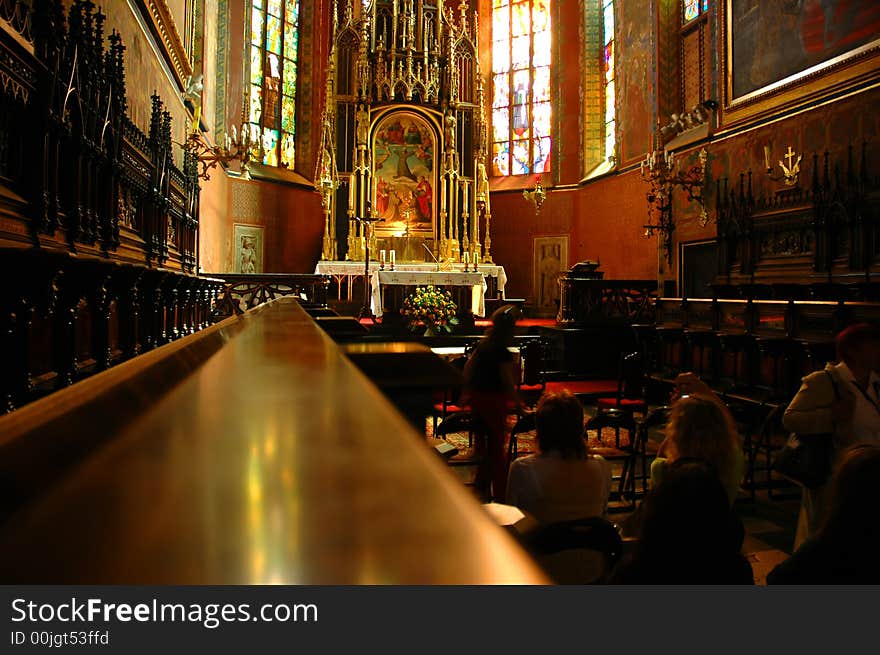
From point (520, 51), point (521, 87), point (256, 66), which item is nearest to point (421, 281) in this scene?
point (256, 66)

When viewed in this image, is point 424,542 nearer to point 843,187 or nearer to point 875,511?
point 875,511

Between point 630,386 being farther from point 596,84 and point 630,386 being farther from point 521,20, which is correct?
point 521,20

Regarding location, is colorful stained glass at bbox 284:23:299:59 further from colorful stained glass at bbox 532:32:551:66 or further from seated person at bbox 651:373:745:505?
seated person at bbox 651:373:745:505

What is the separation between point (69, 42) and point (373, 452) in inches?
211

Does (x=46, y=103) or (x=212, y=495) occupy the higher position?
(x=46, y=103)

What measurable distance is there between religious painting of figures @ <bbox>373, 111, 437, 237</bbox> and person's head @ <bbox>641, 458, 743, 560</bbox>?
15983mm

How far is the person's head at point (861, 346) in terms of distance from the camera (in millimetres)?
2791

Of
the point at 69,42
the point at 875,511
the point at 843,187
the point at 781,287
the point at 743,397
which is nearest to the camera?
the point at 875,511

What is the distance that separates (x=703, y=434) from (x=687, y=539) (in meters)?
0.82

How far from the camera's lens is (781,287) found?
9781 mm

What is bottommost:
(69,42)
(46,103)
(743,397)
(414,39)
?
(743,397)

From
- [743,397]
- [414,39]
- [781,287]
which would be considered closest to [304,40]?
[414,39]

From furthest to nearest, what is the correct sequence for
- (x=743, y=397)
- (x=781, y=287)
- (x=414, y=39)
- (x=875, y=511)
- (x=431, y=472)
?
(x=414, y=39)
(x=781, y=287)
(x=743, y=397)
(x=875, y=511)
(x=431, y=472)

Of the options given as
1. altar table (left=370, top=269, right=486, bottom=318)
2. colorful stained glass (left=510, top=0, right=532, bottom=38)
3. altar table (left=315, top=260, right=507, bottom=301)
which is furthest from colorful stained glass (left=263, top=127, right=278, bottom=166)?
colorful stained glass (left=510, top=0, right=532, bottom=38)
